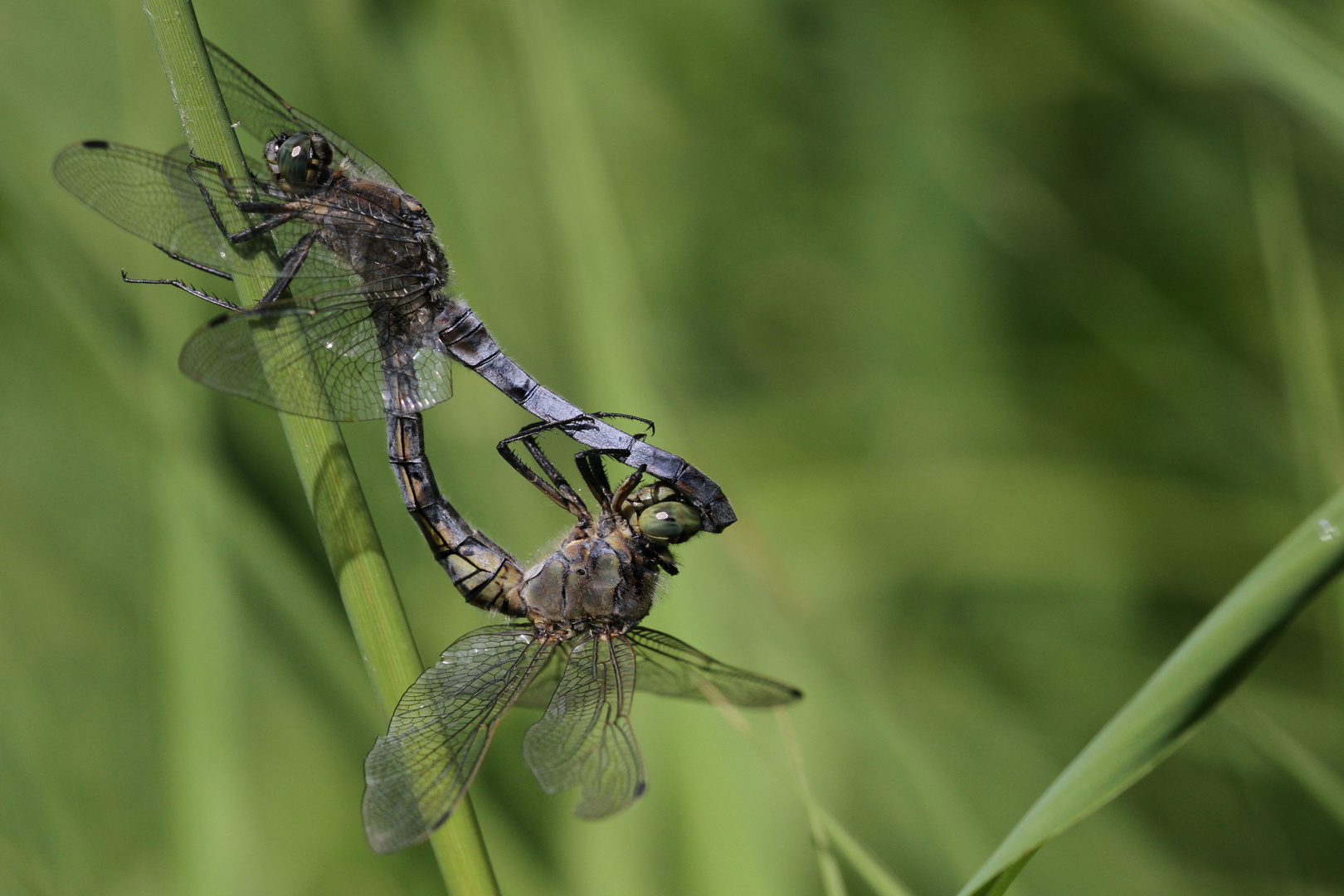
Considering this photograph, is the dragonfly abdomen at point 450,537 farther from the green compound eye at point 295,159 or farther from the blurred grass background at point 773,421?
the green compound eye at point 295,159

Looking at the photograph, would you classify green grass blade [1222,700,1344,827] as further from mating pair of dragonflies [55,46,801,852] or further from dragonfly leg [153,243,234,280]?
dragonfly leg [153,243,234,280]

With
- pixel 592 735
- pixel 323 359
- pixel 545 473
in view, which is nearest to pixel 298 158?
pixel 323 359

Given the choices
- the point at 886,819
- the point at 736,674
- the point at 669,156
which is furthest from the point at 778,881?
the point at 669,156

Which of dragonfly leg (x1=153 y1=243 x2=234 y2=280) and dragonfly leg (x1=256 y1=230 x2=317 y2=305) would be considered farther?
dragonfly leg (x1=153 y1=243 x2=234 y2=280)

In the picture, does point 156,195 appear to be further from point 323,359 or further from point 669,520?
point 669,520

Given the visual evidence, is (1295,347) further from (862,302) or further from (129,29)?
(129,29)

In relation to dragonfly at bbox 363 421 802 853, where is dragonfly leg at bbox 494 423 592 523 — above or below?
above

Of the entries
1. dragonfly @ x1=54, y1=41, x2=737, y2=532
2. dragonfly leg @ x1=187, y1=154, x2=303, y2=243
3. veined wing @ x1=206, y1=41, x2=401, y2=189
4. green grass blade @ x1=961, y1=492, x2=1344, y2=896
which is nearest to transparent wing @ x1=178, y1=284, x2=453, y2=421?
dragonfly @ x1=54, y1=41, x2=737, y2=532
